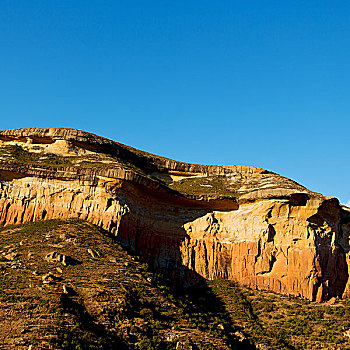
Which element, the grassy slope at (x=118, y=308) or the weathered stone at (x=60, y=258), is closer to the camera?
the grassy slope at (x=118, y=308)

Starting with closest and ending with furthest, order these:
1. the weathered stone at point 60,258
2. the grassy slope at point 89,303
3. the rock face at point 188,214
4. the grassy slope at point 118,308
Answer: the grassy slope at point 89,303
the grassy slope at point 118,308
the weathered stone at point 60,258
the rock face at point 188,214

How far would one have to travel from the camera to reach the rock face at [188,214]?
149 ft

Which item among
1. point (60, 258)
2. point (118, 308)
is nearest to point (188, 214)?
point (60, 258)

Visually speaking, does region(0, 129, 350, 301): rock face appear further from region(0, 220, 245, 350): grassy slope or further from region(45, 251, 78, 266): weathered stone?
region(45, 251, 78, 266): weathered stone

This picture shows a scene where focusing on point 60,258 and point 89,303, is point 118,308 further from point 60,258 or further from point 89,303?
point 60,258

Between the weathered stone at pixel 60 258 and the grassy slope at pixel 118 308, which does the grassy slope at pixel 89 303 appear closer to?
the grassy slope at pixel 118 308

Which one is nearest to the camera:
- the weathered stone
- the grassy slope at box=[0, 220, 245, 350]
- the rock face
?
the grassy slope at box=[0, 220, 245, 350]

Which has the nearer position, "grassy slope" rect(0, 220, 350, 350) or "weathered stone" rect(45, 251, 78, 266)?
"grassy slope" rect(0, 220, 350, 350)

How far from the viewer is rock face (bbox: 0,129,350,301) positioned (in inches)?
1790

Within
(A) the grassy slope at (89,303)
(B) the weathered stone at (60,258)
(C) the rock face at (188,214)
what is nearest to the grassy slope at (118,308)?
(A) the grassy slope at (89,303)

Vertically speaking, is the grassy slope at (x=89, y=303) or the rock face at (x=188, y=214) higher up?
the rock face at (x=188, y=214)

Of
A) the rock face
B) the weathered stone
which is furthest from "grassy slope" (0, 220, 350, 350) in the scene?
the rock face

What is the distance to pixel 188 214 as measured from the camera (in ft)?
169

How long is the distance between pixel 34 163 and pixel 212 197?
1922 cm
